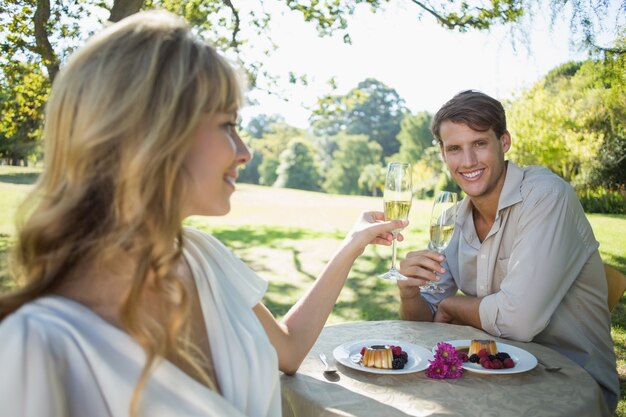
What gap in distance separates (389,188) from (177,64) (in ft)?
4.80

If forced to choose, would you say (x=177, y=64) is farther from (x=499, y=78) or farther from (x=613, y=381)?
(x=499, y=78)

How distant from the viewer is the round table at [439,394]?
1767mm

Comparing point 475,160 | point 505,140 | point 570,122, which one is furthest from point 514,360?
point 570,122

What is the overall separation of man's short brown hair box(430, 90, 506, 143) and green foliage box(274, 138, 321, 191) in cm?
5223

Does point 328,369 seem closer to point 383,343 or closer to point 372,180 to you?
point 383,343

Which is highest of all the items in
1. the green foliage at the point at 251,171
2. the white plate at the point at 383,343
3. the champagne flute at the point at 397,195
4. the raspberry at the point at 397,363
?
the champagne flute at the point at 397,195

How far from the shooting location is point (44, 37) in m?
7.07

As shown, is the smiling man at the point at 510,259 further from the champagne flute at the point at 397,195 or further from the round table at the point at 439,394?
the round table at the point at 439,394

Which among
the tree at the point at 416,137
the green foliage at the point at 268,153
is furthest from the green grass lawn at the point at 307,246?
the green foliage at the point at 268,153

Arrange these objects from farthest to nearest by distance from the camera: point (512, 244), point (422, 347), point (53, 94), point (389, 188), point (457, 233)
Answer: point (457, 233) < point (512, 244) < point (389, 188) < point (422, 347) < point (53, 94)

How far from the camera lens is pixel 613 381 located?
2.85 m

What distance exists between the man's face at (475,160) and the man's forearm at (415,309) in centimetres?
77

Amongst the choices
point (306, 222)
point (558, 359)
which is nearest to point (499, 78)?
point (558, 359)

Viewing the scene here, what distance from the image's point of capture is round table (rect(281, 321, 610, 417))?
5.80 ft
